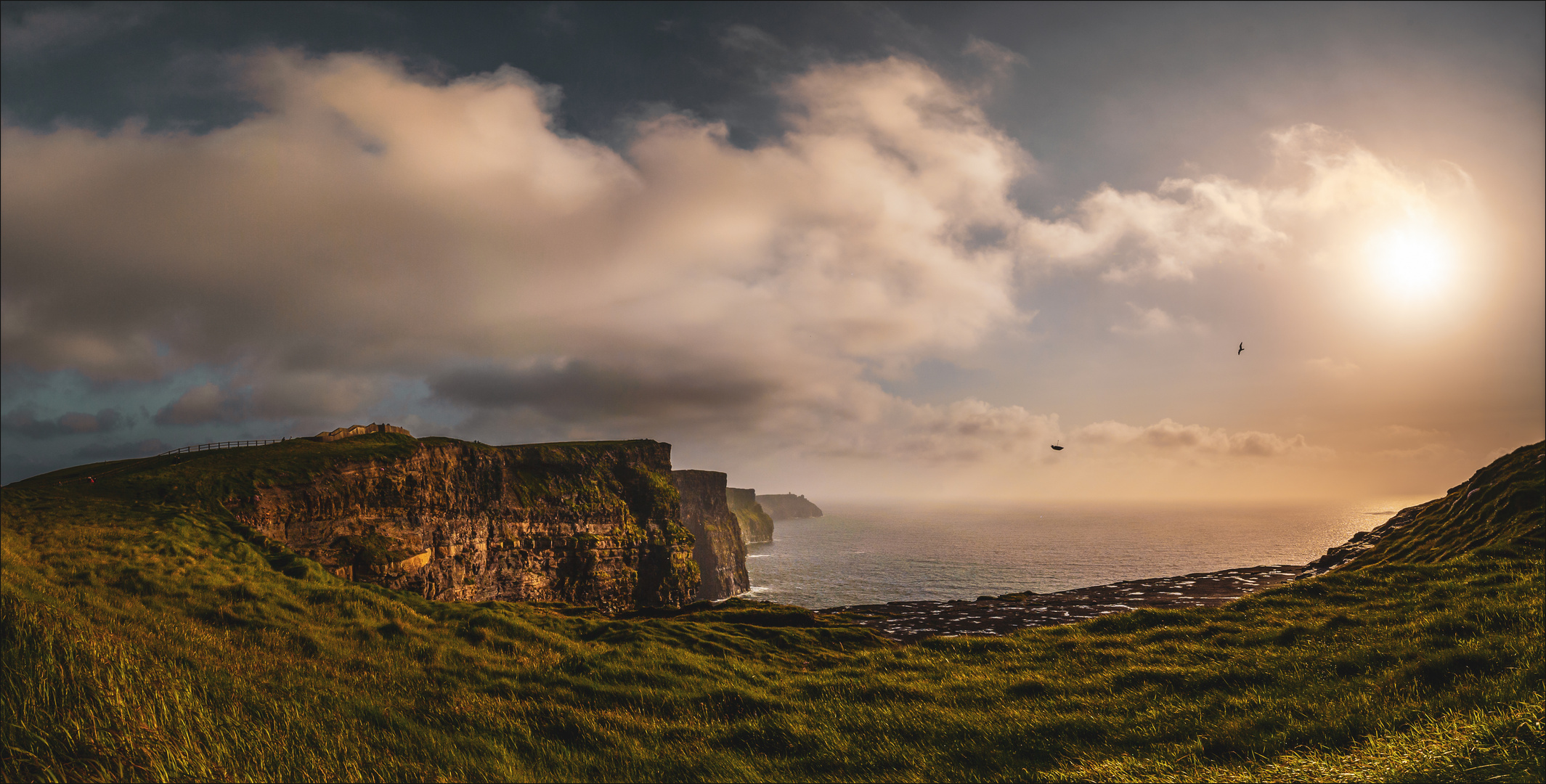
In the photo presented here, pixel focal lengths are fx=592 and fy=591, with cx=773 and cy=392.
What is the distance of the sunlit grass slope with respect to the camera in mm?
6734

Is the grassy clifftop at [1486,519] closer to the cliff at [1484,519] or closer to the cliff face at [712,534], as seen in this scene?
the cliff at [1484,519]

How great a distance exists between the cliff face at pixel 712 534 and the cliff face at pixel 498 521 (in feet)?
69.6

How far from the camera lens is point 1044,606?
240 feet

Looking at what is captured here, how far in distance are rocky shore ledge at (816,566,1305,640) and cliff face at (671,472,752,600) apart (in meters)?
62.6

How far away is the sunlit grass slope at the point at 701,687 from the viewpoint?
6734 mm

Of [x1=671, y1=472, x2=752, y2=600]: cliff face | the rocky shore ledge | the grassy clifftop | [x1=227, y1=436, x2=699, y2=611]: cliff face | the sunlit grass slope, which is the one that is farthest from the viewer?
[x1=671, y1=472, x2=752, y2=600]: cliff face

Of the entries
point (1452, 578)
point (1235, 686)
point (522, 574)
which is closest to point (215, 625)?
point (1235, 686)

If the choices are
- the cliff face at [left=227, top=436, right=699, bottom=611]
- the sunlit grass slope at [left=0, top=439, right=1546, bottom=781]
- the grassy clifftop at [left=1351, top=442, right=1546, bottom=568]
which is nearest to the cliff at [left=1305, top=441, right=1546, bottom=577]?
the grassy clifftop at [left=1351, top=442, right=1546, bottom=568]

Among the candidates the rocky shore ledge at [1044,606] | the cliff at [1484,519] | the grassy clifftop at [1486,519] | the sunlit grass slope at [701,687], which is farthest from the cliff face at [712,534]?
the grassy clifftop at [1486,519]

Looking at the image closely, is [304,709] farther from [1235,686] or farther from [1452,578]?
[1452,578]

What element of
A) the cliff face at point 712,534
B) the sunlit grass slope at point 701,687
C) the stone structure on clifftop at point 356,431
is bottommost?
the cliff face at point 712,534

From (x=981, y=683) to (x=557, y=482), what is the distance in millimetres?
92803

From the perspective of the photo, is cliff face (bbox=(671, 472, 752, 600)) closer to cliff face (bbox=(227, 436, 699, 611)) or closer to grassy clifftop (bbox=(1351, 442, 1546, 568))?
cliff face (bbox=(227, 436, 699, 611))

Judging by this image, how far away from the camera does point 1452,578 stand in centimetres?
2678
